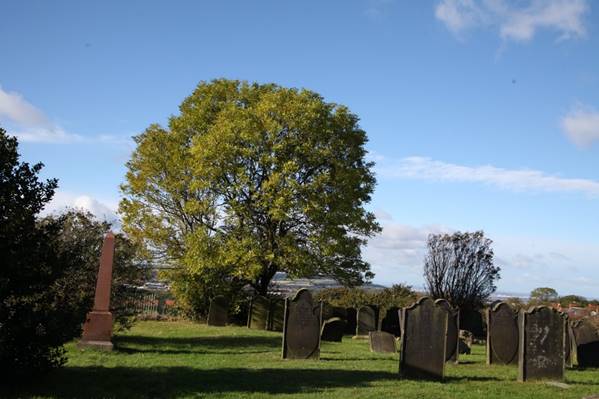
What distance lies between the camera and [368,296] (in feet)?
103

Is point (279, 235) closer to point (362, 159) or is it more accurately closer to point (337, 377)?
point (362, 159)

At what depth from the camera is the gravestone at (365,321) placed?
76.6 feet

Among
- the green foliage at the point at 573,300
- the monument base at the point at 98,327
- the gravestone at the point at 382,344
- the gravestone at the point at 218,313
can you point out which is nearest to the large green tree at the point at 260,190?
the gravestone at the point at 218,313

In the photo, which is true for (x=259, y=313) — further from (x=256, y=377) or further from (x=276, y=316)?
(x=256, y=377)

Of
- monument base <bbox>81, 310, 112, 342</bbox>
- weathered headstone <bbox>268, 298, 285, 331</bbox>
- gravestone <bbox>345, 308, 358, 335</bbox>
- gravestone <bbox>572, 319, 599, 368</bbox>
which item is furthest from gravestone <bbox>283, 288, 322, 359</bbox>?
gravestone <bbox>345, 308, 358, 335</bbox>

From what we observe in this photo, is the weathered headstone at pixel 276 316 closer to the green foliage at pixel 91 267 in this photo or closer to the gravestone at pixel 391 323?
the gravestone at pixel 391 323

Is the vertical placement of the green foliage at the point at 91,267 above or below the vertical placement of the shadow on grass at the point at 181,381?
above

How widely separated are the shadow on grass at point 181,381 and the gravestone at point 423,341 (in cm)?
45

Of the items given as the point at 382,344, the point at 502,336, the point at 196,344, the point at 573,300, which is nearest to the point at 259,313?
the point at 196,344

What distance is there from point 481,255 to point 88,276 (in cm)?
2040

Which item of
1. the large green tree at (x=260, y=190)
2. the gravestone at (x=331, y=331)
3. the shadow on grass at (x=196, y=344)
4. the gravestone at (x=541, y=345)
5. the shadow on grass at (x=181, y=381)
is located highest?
the large green tree at (x=260, y=190)

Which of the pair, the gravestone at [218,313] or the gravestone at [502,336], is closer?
the gravestone at [502,336]

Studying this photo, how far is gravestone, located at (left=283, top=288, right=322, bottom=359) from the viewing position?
13.7 meters

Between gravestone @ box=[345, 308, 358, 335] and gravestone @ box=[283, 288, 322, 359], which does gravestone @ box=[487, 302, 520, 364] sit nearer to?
gravestone @ box=[283, 288, 322, 359]
